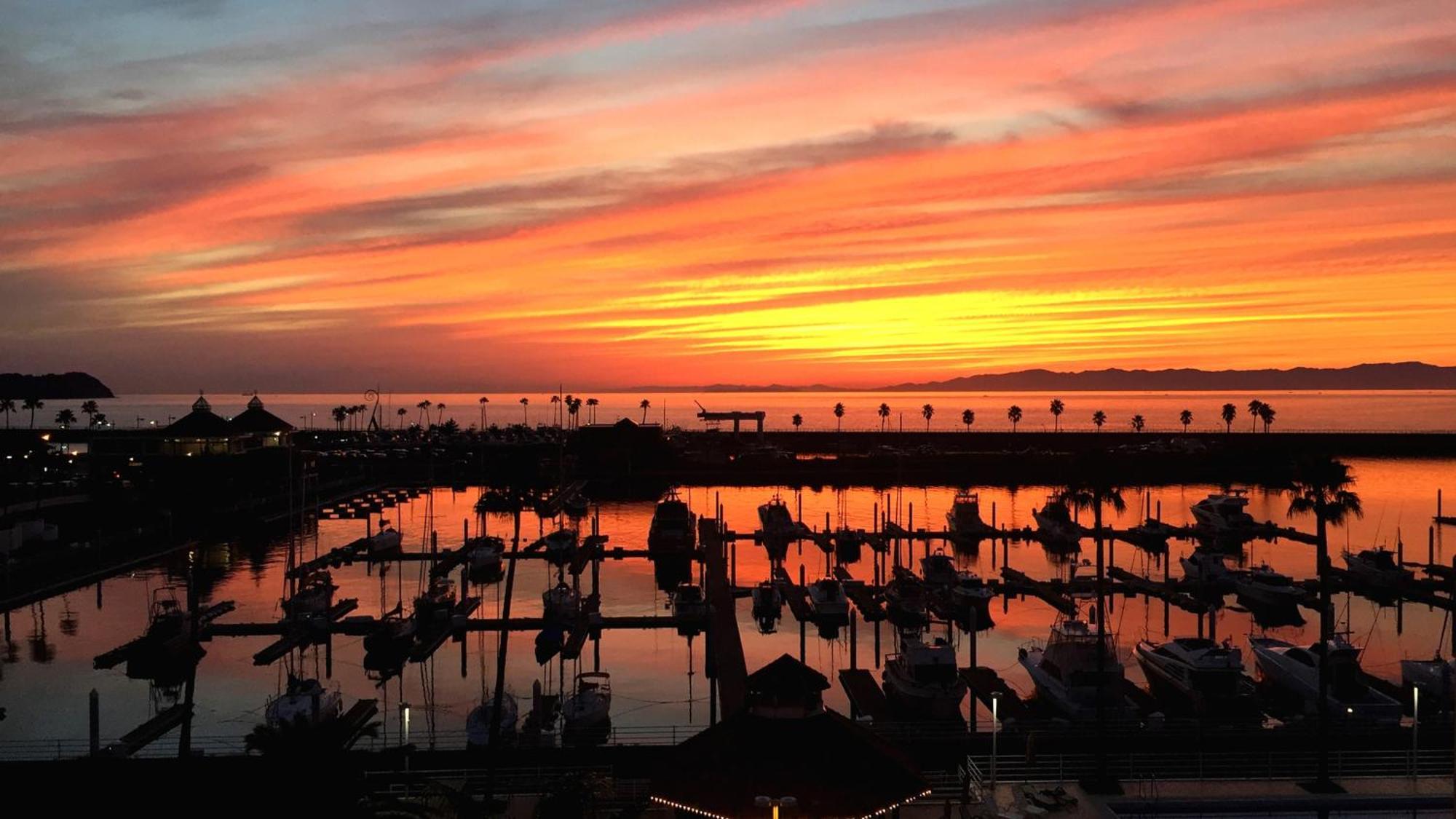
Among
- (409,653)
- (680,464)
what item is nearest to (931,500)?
(680,464)

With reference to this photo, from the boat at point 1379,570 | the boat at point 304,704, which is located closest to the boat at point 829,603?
the boat at point 304,704

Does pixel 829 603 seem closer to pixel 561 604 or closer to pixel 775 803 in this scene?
pixel 561 604

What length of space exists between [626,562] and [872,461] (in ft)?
214

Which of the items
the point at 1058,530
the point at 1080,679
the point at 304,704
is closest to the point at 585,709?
the point at 304,704

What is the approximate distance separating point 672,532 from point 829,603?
78.9ft

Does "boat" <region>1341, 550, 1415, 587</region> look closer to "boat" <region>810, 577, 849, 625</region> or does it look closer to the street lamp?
"boat" <region>810, 577, 849, 625</region>

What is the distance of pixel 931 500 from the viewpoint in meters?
98.8

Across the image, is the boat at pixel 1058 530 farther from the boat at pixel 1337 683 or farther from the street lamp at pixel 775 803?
the street lamp at pixel 775 803

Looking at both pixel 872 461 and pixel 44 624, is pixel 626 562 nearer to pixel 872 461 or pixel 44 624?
pixel 44 624

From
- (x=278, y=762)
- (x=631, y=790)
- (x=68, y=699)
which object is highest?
(x=278, y=762)

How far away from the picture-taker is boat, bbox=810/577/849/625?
148 ft

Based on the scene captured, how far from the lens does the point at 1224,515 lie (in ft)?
237

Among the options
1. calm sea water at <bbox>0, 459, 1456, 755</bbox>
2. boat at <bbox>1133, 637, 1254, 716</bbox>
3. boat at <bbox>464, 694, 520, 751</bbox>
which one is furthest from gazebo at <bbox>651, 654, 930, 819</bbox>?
boat at <bbox>1133, 637, 1254, 716</bbox>

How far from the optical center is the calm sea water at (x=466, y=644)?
3452 centimetres
